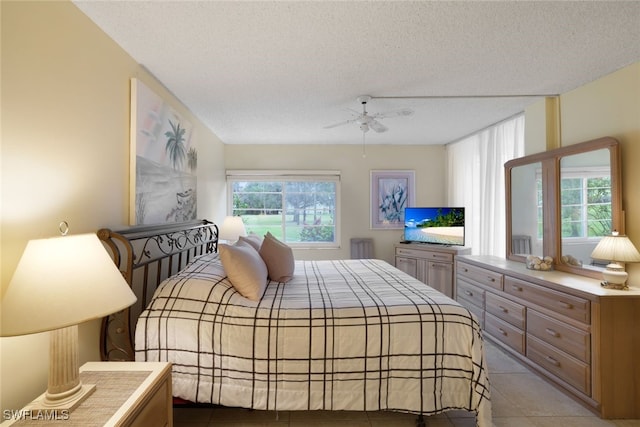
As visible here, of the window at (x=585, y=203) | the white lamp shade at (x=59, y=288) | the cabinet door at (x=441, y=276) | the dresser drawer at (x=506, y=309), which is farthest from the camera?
the cabinet door at (x=441, y=276)

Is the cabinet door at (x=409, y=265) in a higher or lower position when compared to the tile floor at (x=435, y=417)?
higher

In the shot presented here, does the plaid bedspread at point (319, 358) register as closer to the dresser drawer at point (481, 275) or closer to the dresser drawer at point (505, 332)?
the dresser drawer at point (505, 332)

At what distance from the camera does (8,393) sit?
1.16 meters

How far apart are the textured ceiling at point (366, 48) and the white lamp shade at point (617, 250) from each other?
134 cm

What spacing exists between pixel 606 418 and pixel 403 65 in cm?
283

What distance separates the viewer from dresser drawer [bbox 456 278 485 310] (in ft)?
10.0

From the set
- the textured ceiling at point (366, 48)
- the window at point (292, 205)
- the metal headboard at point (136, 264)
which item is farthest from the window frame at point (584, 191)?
the metal headboard at point (136, 264)

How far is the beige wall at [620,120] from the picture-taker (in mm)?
2193

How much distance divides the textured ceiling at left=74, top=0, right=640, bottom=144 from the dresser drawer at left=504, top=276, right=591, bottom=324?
1774mm

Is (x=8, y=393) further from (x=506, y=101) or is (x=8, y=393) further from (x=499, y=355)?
(x=506, y=101)

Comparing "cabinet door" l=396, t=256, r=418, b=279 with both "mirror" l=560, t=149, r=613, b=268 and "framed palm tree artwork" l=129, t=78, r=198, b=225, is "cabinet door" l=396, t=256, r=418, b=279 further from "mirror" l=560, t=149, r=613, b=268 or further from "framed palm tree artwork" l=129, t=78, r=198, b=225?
"framed palm tree artwork" l=129, t=78, r=198, b=225

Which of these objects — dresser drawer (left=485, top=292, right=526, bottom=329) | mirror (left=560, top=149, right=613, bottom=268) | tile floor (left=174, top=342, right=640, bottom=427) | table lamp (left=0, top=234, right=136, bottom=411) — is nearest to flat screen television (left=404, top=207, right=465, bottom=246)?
dresser drawer (left=485, top=292, right=526, bottom=329)

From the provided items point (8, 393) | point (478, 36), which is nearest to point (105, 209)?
point (8, 393)

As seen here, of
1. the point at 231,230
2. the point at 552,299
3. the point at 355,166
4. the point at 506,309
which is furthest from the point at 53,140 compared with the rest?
the point at 355,166
